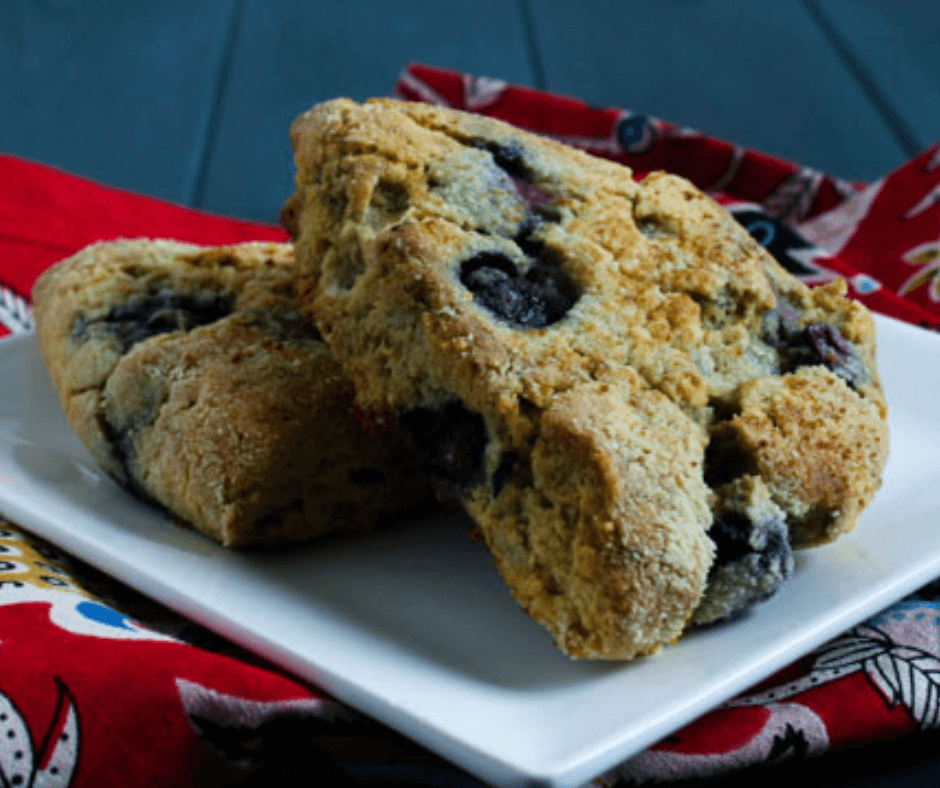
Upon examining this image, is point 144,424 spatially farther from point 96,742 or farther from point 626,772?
point 626,772

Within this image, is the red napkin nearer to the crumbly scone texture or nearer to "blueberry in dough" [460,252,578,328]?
the crumbly scone texture

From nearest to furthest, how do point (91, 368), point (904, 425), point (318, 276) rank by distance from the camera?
point (318, 276) → point (91, 368) → point (904, 425)

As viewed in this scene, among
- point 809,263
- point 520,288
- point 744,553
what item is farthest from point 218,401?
point 809,263

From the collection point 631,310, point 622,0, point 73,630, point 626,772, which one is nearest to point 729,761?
point 626,772

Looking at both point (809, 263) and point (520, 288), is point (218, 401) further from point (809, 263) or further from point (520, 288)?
point (809, 263)

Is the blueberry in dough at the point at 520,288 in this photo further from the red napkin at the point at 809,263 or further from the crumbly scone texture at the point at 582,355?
the red napkin at the point at 809,263

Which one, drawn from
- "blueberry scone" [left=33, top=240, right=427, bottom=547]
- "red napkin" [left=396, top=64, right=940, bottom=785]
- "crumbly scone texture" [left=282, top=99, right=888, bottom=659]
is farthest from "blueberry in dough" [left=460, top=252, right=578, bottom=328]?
"red napkin" [left=396, top=64, right=940, bottom=785]
